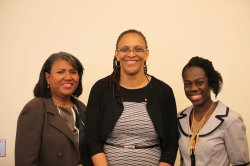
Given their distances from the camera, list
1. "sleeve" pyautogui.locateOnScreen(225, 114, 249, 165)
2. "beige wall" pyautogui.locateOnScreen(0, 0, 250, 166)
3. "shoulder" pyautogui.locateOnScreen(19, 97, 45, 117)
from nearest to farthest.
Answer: "sleeve" pyautogui.locateOnScreen(225, 114, 249, 165) < "shoulder" pyautogui.locateOnScreen(19, 97, 45, 117) < "beige wall" pyautogui.locateOnScreen(0, 0, 250, 166)

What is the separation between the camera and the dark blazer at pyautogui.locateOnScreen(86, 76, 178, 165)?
1.76 m

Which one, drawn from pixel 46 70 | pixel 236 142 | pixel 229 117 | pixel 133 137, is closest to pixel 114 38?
pixel 46 70

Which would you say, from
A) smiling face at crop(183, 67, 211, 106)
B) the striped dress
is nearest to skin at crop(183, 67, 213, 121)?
smiling face at crop(183, 67, 211, 106)

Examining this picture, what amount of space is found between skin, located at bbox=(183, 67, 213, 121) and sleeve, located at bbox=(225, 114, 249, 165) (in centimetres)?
24

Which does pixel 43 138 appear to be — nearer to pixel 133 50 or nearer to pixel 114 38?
pixel 133 50

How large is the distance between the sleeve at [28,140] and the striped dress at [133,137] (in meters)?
0.45

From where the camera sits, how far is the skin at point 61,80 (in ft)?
6.45

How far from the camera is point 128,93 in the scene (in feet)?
5.98

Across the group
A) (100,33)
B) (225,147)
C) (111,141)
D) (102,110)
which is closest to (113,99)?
(102,110)

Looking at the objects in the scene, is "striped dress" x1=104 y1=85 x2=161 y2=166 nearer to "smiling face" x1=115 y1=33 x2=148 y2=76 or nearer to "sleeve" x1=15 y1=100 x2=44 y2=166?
"smiling face" x1=115 y1=33 x2=148 y2=76

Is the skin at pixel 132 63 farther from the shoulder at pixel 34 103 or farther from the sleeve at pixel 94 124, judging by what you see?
the shoulder at pixel 34 103

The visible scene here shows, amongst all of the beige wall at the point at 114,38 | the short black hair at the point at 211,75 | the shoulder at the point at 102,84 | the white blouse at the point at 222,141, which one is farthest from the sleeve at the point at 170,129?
the beige wall at the point at 114,38

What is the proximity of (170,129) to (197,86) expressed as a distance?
1.14ft

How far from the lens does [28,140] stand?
174cm
